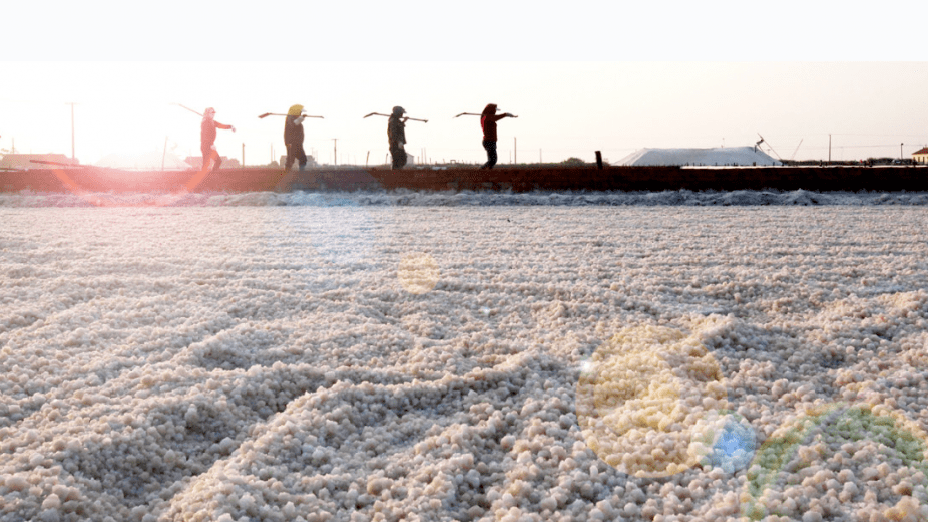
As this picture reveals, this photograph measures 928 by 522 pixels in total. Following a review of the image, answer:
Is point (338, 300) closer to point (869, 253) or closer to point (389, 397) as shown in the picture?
point (389, 397)

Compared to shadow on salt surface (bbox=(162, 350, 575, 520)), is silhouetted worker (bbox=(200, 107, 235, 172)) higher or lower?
higher

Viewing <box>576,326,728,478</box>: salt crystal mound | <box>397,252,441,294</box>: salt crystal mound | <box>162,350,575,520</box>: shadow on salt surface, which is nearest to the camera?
<box>162,350,575,520</box>: shadow on salt surface

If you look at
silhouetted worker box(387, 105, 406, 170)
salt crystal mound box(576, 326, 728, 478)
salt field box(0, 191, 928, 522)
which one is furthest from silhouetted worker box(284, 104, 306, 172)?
salt crystal mound box(576, 326, 728, 478)

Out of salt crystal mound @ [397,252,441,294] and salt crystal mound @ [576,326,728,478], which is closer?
salt crystal mound @ [576,326,728,478]

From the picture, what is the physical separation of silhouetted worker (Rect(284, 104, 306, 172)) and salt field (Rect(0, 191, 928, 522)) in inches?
251

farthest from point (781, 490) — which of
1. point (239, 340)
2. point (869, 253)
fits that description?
point (869, 253)

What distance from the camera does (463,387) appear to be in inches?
66.1

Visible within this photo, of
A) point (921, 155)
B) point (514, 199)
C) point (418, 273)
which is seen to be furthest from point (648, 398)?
point (921, 155)

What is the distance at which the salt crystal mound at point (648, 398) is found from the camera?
1.33 meters

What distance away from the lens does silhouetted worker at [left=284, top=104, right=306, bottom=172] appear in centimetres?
945

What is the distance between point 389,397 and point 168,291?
135cm

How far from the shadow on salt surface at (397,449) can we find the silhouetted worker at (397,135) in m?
8.44

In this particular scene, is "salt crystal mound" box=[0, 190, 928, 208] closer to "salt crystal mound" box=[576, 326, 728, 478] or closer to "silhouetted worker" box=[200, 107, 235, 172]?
"silhouetted worker" box=[200, 107, 235, 172]

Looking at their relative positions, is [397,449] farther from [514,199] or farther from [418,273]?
[514,199]
